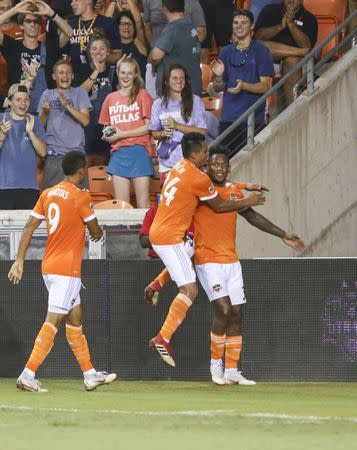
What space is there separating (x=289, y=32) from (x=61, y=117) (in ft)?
10.5

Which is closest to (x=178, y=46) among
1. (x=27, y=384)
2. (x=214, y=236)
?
(x=214, y=236)

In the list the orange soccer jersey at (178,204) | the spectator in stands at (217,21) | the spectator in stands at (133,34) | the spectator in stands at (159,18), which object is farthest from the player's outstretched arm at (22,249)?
the spectator in stands at (217,21)

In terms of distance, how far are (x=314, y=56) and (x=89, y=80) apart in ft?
9.10

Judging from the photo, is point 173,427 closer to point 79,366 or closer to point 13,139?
point 79,366

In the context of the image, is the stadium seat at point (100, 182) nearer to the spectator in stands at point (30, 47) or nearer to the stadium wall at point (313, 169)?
the spectator in stands at point (30, 47)

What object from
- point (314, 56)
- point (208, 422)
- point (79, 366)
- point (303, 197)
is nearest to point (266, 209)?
point (303, 197)

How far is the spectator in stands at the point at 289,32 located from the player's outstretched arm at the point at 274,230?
14.8 feet

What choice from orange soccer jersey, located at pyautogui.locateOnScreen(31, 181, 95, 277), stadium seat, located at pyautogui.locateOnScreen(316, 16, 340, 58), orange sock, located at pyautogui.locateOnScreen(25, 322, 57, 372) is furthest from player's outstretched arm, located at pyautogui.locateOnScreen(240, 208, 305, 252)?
stadium seat, located at pyautogui.locateOnScreen(316, 16, 340, 58)

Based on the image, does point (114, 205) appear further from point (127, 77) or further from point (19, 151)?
point (127, 77)

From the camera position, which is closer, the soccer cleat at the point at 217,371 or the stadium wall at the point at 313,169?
the soccer cleat at the point at 217,371

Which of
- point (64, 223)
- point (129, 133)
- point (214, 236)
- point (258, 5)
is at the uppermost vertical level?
point (258, 5)

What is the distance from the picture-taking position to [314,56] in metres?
17.7

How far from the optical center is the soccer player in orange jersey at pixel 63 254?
1308 centimetres

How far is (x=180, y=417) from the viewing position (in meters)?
11.3
